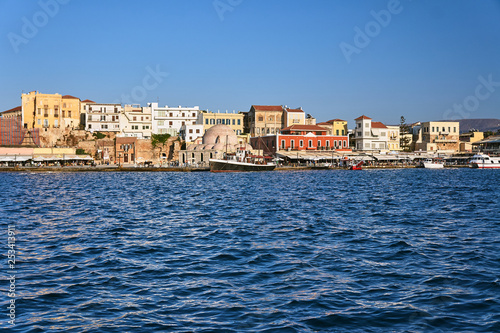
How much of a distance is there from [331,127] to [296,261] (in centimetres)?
9936

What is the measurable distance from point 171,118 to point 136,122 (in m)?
7.46

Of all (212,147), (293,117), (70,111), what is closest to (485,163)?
(293,117)

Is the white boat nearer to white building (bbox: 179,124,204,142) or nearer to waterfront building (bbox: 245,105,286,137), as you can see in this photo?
waterfront building (bbox: 245,105,286,137)

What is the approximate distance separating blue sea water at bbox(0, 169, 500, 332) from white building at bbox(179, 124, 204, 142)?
74.2 m

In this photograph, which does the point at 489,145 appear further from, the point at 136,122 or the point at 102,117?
the point at 102,117

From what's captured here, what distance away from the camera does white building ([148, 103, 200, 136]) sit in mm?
102562

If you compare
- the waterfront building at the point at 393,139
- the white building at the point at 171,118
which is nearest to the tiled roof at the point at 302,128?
the white building at the point at 171,118

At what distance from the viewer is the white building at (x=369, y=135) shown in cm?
10675

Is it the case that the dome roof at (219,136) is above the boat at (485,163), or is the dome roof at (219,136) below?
above

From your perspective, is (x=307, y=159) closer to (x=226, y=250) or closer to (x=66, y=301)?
(x=226, y=250)

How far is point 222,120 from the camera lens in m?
104

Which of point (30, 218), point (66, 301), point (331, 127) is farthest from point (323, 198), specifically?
point (331, 127)

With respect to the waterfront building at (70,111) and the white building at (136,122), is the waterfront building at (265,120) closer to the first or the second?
the white building at (136,122)

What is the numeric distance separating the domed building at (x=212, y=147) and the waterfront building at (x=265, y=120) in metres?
12.1
